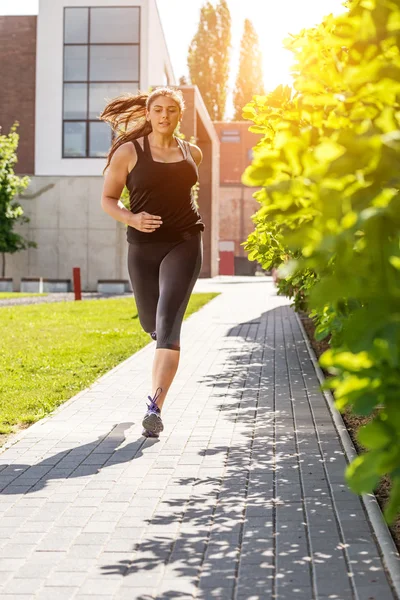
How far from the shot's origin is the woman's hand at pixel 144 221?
20.5 ft

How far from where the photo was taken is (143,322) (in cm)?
689

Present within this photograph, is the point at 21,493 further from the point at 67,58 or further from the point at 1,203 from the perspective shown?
the point at 67,58

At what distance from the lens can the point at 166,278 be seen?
645 centimetres

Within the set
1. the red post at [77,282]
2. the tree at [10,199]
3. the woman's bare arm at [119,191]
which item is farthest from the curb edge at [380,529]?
the tree at [10,199]

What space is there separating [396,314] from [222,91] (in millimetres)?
76200

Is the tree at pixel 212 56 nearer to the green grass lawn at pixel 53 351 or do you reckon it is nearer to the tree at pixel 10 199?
the tree at pixel 10 199

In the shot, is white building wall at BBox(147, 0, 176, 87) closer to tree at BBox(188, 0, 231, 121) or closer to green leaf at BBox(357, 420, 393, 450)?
tree at BBox(188, 0, 231, 121)

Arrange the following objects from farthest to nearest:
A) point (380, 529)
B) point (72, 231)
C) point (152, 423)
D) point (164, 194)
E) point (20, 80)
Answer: point (20, 80) → point (72, 231) → point (164, 194) → point (152, 423) → point (380, 529)

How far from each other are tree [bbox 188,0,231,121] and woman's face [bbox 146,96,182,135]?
70.5 meters

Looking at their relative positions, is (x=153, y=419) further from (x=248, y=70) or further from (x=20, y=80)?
(x=248, y=70)

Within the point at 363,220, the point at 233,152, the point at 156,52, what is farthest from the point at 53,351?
the point at 233,152

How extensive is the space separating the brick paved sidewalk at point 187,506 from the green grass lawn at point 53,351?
A: 17.2 inches

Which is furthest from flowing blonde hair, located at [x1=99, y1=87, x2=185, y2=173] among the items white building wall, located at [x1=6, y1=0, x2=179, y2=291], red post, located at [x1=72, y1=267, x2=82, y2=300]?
white building wall, located at [x1=6, y1=0, x2=179, y2=291]

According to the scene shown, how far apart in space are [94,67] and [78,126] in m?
2.32
